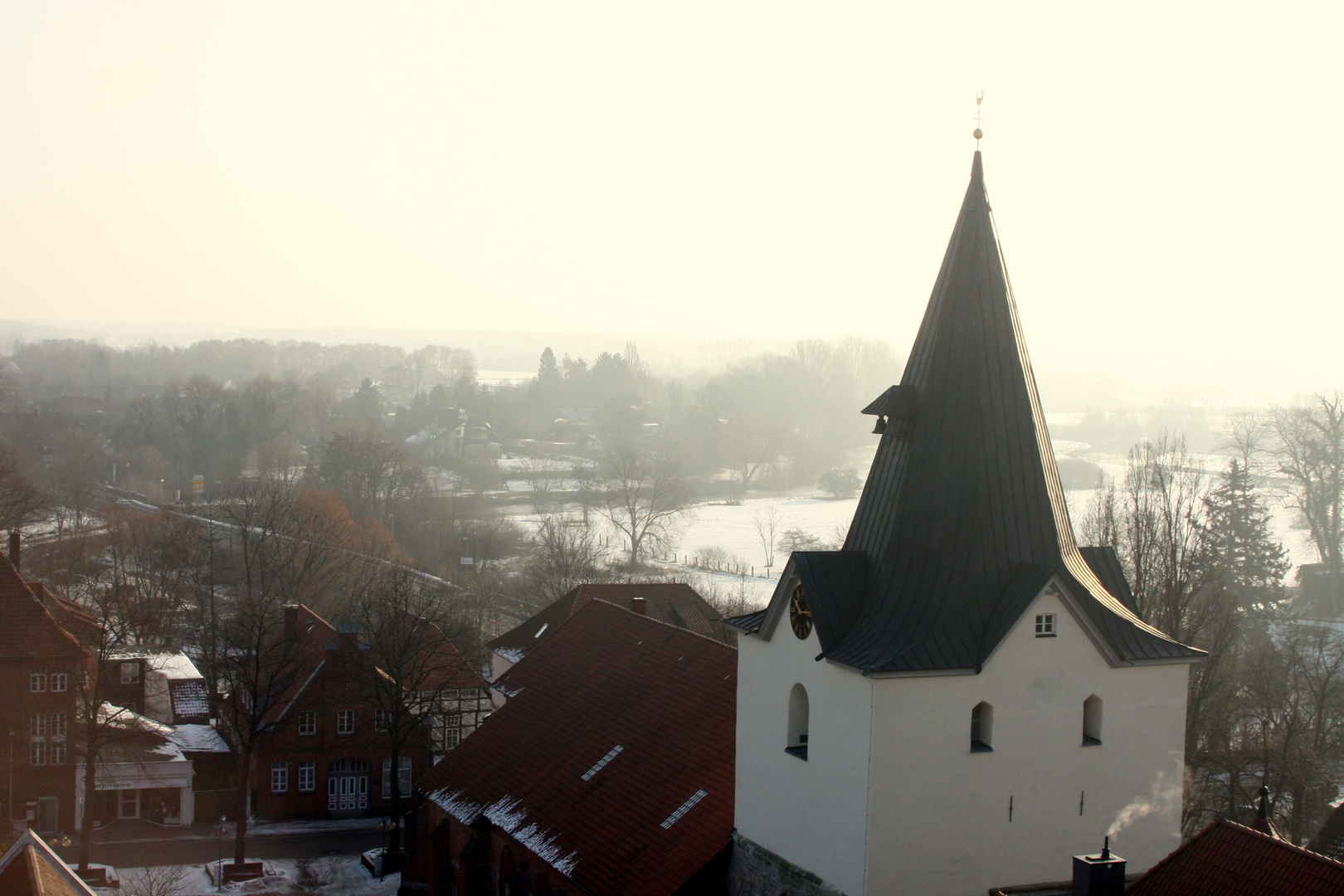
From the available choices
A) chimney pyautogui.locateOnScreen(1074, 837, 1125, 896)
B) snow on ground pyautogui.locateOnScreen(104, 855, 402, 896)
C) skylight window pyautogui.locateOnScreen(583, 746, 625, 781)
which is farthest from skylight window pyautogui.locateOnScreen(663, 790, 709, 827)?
snow on ground pyautogui.locateOnScreen(104, 855, 402, 896)

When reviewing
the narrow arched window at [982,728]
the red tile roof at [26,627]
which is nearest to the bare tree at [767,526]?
the red tile roof at [26,627]

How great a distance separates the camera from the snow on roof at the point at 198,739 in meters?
57.2

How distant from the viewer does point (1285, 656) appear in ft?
214

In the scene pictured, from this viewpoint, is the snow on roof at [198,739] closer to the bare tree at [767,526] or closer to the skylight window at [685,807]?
the skylight window at [685,807]

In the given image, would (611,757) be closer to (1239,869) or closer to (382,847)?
(1239,869)

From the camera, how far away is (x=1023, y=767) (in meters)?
19.6

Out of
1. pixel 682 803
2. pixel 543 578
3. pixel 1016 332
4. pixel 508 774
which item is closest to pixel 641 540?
pixel 543 578

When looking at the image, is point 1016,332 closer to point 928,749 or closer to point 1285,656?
point 928,749

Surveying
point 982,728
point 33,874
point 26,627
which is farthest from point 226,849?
point 982,728

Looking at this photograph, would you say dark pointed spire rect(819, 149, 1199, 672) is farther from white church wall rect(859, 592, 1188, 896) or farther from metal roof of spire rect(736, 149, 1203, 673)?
white church wall rect(859, 592, 1188, 896)

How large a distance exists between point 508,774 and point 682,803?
8.47 metres

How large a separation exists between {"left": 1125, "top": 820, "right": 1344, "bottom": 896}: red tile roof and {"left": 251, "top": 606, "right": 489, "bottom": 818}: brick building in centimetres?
3889

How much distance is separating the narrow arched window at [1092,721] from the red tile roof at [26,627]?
42.8m

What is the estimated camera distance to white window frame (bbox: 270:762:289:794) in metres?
54.3
